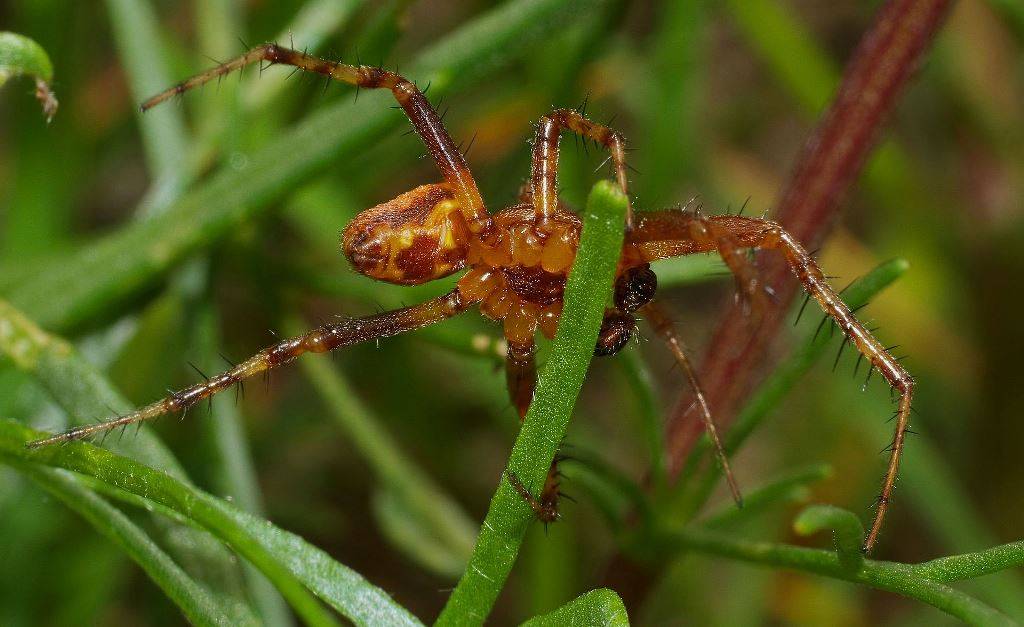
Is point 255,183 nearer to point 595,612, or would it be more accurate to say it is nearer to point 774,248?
point 774,248

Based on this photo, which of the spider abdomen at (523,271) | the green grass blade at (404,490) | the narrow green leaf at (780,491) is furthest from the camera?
the green grass blade at (404,490)

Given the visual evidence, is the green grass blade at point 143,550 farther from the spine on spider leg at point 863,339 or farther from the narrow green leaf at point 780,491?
the spine on spider leg at point 863,339

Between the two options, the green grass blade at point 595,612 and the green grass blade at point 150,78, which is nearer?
the green grass blade at point 595,612

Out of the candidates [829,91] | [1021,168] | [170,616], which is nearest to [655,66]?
[829,91]

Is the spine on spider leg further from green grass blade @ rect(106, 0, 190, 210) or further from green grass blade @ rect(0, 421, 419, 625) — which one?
green grass blade @ rect(106, 0, 190, 210)

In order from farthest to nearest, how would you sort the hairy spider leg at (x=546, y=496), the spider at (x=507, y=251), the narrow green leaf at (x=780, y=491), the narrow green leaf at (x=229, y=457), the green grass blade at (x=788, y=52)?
1. the green grass blade at (x=788, y=52)
2. the narrow green leaf at (x=229, y=457)
3. the spider at (x=507, y=251)
4. the narrow green leaf at (x=780, y=491)
5. the hairy spider leg at (x=546, y=496)

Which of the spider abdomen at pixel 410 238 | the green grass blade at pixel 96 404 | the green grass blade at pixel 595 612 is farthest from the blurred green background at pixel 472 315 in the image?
the green grass blade at pixel 595 612

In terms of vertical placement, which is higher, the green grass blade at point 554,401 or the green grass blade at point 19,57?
the green grass blade at point 19,57

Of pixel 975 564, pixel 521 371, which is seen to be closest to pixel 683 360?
pixel 521 371
